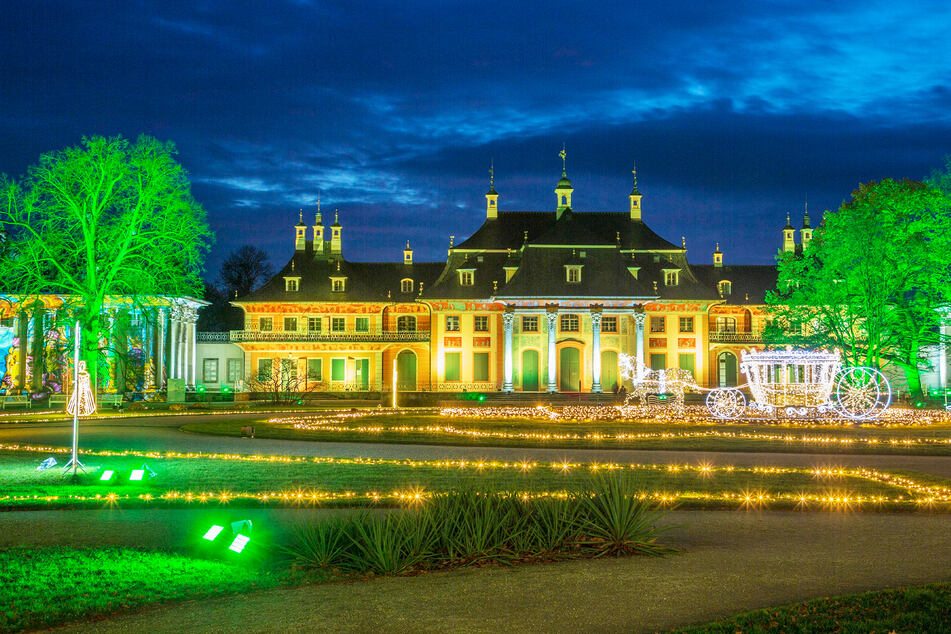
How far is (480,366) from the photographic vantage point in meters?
58.1

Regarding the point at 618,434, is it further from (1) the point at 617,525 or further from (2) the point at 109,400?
(2) the point at 109,400

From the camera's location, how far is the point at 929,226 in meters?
37.8

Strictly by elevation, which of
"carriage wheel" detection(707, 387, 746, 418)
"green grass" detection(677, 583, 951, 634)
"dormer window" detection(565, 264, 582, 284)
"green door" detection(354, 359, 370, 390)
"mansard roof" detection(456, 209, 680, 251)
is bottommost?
"green grass" detection(677, 583, 951, 634)

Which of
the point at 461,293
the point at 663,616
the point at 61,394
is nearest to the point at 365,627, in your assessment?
the point at 663,616

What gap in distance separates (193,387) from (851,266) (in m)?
39.9

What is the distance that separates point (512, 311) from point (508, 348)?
239 centimetres

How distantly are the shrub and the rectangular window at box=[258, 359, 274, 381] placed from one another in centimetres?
4649

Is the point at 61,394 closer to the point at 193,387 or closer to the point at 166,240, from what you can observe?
the point at 193,387

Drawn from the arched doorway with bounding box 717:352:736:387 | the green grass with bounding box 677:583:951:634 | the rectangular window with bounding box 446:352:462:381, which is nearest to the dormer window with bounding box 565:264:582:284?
the rectangular window with bounding box 446:352:462:381

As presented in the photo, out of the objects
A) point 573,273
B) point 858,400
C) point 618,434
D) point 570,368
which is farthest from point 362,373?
point 618,434

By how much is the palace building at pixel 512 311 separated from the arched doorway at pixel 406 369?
0.08 m

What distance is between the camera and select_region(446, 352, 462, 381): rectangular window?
191 ft

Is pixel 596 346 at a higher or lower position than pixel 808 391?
higher

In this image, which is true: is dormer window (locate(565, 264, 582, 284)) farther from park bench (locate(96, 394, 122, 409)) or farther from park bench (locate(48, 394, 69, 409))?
park bench (locate(48, 394, 69, 409))
